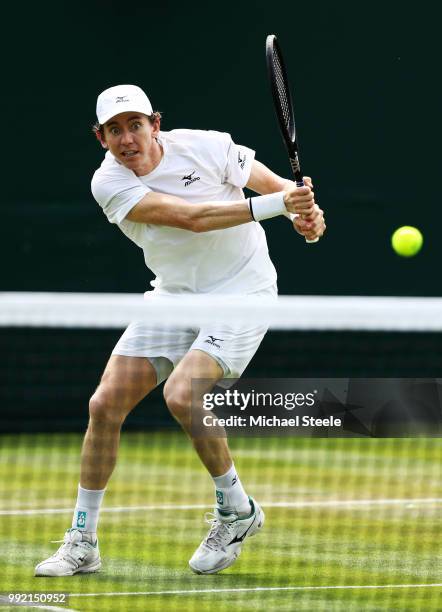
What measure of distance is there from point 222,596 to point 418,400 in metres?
2.72

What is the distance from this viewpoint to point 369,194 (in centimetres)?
894

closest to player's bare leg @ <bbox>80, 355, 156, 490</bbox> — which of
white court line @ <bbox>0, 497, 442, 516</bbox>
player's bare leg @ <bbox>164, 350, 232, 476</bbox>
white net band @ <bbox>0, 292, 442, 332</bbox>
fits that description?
player's bare leg @ <bbox>164, 350, 232, 476</bbox>

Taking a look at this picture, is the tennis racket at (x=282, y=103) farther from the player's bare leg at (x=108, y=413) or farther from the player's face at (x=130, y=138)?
the player's bare leg at (x=108, y=413)

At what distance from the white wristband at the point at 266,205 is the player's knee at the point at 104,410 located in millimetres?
765

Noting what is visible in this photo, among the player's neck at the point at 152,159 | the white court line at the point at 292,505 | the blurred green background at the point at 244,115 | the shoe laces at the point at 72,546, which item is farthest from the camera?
the blurred green background at the point at 244,115

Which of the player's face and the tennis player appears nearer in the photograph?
the tennis player

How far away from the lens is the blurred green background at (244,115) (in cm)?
865

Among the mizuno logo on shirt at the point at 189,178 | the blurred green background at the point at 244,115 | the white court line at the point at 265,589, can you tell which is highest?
the blurred green background at the point at 244,115

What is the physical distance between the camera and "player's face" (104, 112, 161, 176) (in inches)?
191

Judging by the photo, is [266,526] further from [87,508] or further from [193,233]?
[193,233]

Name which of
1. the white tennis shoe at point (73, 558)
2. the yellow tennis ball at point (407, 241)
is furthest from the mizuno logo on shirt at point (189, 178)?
the yellow tennis ball at point (407, 241)

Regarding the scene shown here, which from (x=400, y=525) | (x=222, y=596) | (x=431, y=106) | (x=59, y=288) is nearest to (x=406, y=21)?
(x=431, y=106)

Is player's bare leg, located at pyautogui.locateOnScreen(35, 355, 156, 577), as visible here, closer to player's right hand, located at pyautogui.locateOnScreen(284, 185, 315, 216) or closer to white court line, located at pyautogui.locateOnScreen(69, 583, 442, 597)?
white court line, located at pyautogui.locateOnScreen(69, 583, 442, 597)

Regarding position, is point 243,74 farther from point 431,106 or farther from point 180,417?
point 180,417
